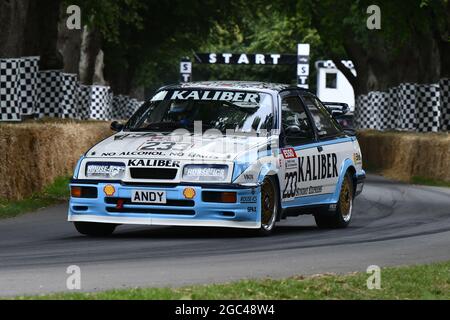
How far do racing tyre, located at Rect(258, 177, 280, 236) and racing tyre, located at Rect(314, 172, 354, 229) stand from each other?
5.90 ft

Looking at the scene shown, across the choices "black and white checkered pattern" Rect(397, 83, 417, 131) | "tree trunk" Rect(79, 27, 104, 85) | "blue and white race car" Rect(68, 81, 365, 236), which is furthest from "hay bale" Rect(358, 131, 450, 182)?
"blue and white race car" Rect(68, 81, 365, 236)

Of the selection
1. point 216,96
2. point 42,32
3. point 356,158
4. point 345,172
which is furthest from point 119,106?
point 216,96

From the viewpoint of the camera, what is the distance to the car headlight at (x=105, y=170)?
14391 millimetres

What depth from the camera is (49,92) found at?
33094 millimetres

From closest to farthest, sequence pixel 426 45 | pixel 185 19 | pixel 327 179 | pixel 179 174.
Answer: pixel 179 174 → pixel 327 179 → pixel 426 45 → pixel 185 19

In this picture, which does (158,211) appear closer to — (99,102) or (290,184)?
(290,184)

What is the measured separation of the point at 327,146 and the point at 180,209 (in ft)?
9.82

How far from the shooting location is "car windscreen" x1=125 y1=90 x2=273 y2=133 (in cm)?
1538

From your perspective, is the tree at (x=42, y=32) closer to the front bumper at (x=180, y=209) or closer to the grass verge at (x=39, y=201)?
the grass verge at (x=39, y=201)

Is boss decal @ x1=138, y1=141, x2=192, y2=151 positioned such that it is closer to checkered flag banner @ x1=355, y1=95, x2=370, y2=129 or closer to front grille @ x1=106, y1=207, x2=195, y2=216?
front grille @ x1=106, y1=207, x2=195, y2=216

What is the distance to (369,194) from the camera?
24.6 meters
